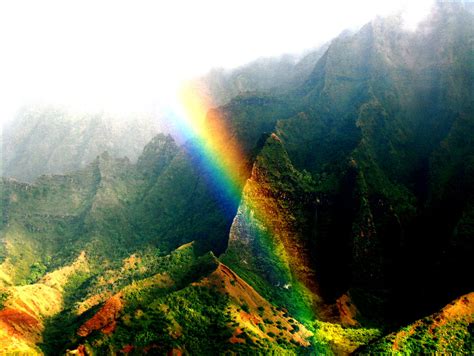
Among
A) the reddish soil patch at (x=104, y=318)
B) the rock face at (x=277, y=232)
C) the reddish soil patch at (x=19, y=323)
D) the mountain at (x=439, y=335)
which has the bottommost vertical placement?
the reddish soil patch at (x=19, y=323)

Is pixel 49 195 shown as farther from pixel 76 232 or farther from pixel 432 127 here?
pixel 432 127

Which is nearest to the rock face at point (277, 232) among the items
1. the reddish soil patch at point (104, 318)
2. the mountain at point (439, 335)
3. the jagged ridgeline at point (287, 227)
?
the jagged ridgeline at point (287, 227)

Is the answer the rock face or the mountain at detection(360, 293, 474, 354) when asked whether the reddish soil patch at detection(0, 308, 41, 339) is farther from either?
the mountain at detection(360, 293, 474, 354)

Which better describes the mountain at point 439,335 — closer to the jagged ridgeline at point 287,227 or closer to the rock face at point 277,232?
the jagged ridgeline at point 287,227

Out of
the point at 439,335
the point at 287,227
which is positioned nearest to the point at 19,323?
the point at 287,227

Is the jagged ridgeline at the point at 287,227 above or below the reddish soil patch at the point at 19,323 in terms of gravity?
above

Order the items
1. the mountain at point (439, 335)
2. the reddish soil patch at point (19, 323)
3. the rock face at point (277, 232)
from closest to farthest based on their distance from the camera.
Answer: the mountain at point (439, 335) → the reddish soil patch at point (19, 323) → the rock face at point (277, 232)

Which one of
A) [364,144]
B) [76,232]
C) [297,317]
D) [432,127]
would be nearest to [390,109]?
[432,127]

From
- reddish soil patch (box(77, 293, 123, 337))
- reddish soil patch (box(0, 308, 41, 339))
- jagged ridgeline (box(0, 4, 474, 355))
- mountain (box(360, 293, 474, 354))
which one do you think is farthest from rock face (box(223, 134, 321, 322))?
reddish soil patch (box(0, 308, 41, 339))
